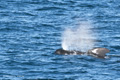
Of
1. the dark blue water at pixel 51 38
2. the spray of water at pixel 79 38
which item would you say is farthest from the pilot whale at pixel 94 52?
the spray of water at pixel 79 38

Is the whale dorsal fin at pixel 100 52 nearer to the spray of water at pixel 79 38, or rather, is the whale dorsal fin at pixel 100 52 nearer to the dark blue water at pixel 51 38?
the dark blue water at pixel 51 38

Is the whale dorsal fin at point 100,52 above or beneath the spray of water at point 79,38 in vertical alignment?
beneath

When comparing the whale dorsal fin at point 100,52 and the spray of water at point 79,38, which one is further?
the spray of water at point 79,38

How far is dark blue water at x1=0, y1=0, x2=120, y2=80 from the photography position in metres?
35.3

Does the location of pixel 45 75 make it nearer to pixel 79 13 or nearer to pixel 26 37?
pixel 26 37

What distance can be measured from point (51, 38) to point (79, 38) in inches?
119

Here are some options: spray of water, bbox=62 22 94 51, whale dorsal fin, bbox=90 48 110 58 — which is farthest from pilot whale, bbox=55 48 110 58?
spray of water, bbox=62 22 94 51

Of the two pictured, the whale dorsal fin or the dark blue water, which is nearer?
the dark blue water

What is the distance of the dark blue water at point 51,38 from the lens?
35312 mm

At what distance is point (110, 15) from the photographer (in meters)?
58.3

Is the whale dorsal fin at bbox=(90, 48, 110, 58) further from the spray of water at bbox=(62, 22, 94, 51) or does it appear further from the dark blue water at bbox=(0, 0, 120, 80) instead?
the spray of water at bbox=(62, 22, 94, 51)

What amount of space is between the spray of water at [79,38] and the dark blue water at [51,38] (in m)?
0.62

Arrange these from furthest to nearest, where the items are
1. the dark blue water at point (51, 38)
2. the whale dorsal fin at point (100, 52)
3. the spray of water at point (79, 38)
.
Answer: the spray of water at point (79, 38), the whale dorsal fin at point (100, 52), the dark blue water at point (51, 38)

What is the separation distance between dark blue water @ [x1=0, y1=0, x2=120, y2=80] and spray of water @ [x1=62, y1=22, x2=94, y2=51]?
621 millimetres
